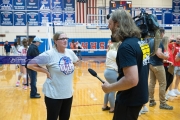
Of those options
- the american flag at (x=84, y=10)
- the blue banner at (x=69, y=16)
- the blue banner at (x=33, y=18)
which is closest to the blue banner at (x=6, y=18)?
the blue banner at (x=33, y=18)

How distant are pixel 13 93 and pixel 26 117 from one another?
249cm

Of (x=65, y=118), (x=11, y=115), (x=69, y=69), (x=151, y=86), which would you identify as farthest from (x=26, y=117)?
(x=151, y=86)

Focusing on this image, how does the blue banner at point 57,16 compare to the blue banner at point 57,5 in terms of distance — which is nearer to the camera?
the blue banner at point 57,5

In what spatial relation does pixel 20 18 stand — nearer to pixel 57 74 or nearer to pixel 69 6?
pixel 69 6

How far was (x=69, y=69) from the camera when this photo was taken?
3.25 metres

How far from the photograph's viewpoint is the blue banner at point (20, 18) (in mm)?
18188

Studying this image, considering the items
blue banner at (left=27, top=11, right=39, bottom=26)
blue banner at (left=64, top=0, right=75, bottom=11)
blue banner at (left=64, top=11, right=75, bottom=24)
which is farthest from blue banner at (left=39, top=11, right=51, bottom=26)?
blue banner at (left=64, top=0, right=75, bottom=11)

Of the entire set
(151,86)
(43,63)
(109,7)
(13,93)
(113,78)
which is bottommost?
(13,93)

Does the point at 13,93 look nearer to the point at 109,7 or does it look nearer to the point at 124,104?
the point at 124,104

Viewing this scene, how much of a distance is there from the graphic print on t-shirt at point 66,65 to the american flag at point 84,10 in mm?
15358

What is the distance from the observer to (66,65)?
3.24 m

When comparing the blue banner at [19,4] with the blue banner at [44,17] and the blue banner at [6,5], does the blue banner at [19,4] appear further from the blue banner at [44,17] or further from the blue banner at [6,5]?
the blue banner at [44,17]

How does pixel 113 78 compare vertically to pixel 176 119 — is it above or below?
above

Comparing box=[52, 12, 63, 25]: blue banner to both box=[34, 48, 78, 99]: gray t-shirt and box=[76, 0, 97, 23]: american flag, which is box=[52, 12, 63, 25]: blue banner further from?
box=[34, 48, 78, 99]: gray t-shirt
